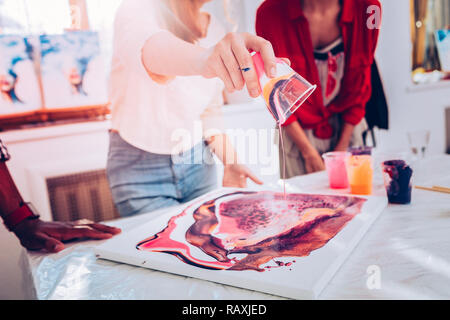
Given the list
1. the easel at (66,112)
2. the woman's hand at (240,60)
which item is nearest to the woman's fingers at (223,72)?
the woman's hand at (240,60)

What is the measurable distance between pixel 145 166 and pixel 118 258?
49 cm

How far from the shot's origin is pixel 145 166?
103 centimetres

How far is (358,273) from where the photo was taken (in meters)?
0.46

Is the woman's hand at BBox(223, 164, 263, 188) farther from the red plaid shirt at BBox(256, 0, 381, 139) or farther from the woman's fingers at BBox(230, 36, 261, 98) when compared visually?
the woman's fingers at BBox(230, 36, 261, 98)

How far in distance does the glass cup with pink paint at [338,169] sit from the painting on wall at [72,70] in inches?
51.6

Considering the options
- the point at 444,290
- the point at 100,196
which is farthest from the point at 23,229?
the point at 100,196

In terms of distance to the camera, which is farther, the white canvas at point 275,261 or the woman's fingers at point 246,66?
the woman's fingers at point 246,66

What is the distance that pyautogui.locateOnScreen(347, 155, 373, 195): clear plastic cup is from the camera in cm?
79

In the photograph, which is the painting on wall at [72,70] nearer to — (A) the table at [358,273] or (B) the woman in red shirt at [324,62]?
(B) the woman in red shirt at [324,62]

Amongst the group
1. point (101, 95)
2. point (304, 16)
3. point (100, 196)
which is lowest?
point (100, 196)

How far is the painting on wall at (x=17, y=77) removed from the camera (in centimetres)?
153

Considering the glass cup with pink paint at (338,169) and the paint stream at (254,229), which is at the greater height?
the glass cup with pink paint at (338,169)

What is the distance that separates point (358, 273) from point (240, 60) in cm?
37
